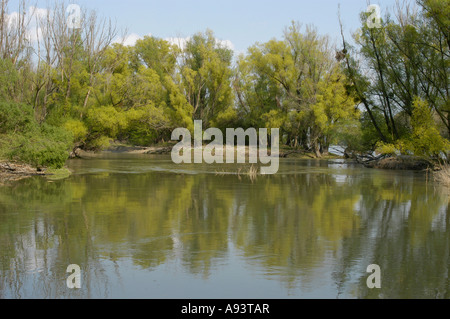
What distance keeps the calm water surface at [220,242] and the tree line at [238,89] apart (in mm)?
9256

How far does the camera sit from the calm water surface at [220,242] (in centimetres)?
762

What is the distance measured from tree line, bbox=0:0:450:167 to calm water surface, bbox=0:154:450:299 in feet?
30.4

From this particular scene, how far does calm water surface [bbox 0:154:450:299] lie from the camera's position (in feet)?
25.0

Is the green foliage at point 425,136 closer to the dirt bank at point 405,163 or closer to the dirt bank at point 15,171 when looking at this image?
the dirt bank at point 405,163

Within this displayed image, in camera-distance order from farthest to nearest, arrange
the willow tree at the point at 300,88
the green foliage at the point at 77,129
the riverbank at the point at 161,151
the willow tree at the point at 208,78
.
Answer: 1. the willow tree at the point at 208,78
2. the riverbank at the point at 161,151
3. the willow tree at the point at 300,88
4. the green foliage at the point at 77,129

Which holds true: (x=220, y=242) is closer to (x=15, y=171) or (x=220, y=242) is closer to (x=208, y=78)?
(x=15, y=171)

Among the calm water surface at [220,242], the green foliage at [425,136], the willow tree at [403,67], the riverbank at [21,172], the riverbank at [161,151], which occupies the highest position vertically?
the willow tree at [403,67]

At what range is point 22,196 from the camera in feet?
55.0

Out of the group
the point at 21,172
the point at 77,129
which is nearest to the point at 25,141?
the point at 21,172

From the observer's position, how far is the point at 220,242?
10.6 meters

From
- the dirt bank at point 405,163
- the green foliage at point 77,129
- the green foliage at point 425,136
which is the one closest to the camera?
the green foliage at point 425,136

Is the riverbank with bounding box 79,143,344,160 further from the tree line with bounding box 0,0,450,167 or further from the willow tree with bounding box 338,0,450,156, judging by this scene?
the willow tree with bounding box 338,0,450,156

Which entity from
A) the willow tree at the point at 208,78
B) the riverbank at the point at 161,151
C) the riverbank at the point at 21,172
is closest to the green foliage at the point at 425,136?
the riverbank at the point at 21,172

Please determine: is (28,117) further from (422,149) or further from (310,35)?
(310,35)
